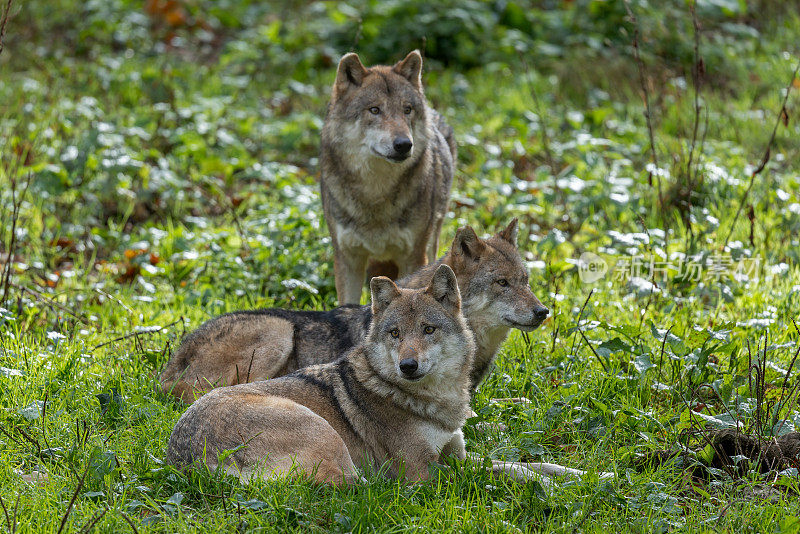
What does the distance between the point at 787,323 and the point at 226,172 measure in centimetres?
643

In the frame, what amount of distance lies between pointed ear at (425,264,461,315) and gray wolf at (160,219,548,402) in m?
0.69

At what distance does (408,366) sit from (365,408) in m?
0.46

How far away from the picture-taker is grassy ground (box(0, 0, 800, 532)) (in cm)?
428

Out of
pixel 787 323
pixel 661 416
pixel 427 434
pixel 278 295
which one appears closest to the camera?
pixel 427 434

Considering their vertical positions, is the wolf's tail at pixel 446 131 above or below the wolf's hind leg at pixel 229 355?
above

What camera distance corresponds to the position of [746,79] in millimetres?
12625

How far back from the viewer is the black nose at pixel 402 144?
6.55 m

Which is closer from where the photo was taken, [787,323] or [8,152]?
[787,323]

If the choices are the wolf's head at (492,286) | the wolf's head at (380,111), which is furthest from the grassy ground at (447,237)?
the wolf's head at (380,111)

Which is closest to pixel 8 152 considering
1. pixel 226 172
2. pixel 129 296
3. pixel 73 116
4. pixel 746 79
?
pixel 73 116

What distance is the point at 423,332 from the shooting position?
4.71 metres

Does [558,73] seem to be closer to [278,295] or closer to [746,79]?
[746,79]

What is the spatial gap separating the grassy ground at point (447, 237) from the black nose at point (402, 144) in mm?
1444

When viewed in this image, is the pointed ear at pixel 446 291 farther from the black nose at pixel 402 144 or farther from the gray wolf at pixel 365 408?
the black nose at pixel 402 144
